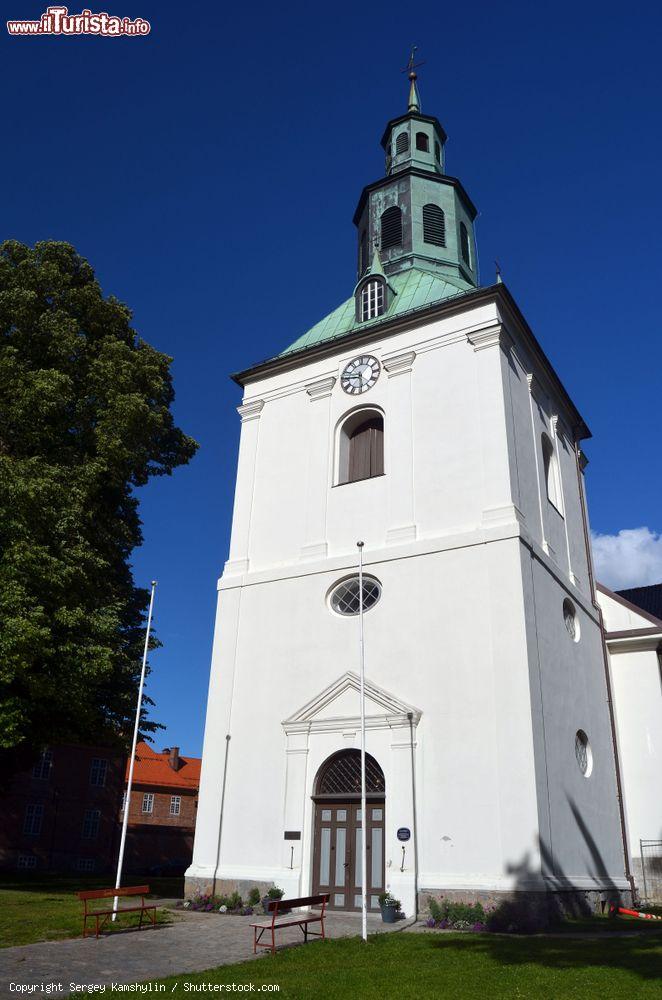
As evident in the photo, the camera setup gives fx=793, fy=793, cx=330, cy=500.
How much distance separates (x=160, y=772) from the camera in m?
55.0

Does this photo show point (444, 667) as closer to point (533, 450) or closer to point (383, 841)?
point (383, 841)

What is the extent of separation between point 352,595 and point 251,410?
7.80 m

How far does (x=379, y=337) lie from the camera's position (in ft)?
74.7

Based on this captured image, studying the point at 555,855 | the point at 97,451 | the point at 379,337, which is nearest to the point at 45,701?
the point at 97,451

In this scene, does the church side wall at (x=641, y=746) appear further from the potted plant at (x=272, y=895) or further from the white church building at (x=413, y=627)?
the potted plant at (x=272, y=895)

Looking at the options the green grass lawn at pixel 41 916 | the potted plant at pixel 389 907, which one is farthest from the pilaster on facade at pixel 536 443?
the green grass lawn at pixel 41 916

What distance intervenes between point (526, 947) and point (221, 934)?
502cm

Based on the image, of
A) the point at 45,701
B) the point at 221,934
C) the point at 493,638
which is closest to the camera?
the point at 221,934

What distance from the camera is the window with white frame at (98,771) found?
155 feet

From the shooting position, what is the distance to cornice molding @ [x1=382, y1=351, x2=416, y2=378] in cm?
2178

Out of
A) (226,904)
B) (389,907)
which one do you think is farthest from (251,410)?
(389,907)

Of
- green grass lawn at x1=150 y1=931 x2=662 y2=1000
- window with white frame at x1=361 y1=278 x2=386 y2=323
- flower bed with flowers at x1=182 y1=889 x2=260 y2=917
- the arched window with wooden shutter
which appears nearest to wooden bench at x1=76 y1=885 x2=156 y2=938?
flower bed with flowers at x1=182 y1=889 x2=260 y2=917

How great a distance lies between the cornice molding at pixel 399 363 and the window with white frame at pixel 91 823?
118 feet

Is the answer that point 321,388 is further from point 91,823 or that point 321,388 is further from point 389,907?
point 91,823
